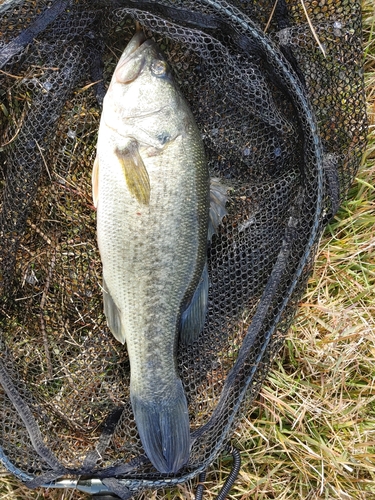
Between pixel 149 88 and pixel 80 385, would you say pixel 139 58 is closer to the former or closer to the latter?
pixel 149 88

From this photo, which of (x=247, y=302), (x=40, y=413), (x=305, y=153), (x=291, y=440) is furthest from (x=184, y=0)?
(x=291, y=440)

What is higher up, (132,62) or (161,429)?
(132,62)

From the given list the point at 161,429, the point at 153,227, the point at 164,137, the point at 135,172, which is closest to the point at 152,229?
the point at 153,227

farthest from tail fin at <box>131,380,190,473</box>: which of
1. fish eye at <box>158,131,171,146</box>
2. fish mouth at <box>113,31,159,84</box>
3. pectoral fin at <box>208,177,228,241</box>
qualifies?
fish mouth at <box>113,31,159,84</box>

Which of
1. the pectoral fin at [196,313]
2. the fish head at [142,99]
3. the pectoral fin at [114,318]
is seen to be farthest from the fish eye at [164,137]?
the pectoral fin at [114,318]

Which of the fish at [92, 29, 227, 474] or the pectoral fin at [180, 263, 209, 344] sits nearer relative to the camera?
the fish at [92, 29, 227, 474]

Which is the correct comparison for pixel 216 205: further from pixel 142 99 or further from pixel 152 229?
pixel 142 99

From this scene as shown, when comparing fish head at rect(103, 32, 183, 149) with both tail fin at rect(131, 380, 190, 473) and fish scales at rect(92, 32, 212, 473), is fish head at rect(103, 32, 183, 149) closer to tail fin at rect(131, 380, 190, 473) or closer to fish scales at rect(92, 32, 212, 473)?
fish scales at rect(92, 32, 212, 473)
